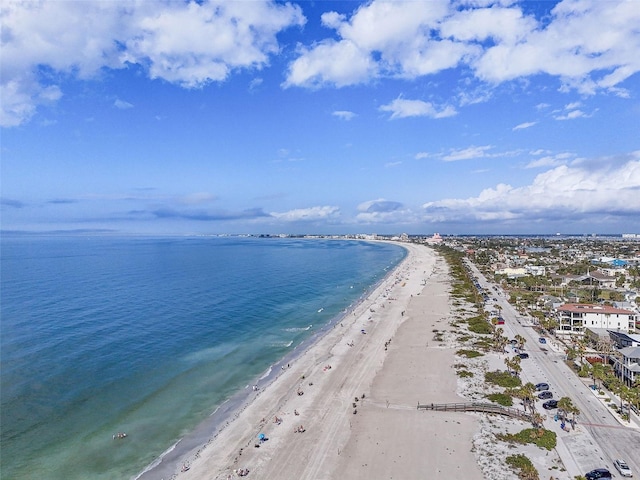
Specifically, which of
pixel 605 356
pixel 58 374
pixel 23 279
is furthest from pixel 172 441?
pixel 23 279

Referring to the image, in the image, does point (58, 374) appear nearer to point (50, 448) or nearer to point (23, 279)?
point (50, 448)

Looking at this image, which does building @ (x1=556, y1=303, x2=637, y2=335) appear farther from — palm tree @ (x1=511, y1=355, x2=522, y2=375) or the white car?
the white car

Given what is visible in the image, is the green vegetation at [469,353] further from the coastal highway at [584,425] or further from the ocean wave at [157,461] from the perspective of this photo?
the ocean wave at [157,461]

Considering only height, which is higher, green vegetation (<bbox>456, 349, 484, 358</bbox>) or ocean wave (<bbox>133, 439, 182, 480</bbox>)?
green vegetation (<bbox>456, 349, 484, 358</bbox>)

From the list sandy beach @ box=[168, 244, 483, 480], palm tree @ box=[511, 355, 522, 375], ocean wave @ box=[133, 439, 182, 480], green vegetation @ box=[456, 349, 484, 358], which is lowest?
ocean wave @ box=[133, 439, 182, 480]

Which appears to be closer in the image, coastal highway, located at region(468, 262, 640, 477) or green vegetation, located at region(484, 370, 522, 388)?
coastal highway, located at region(468, 262, 640, 477)

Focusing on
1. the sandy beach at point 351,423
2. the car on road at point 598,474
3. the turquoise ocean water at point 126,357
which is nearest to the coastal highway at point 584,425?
the car on road at point 598,474

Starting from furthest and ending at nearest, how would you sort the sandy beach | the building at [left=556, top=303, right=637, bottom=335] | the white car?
the building at [left=556, top=303, right=637, bottom=335] < the sandy beach < the white car

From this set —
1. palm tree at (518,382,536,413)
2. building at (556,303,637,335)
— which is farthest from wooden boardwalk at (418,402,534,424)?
building at (556,303,637,335)
